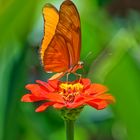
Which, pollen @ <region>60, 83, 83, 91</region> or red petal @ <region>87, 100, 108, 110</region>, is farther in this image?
pollen @ <region>60, 83, 83, 91</region>

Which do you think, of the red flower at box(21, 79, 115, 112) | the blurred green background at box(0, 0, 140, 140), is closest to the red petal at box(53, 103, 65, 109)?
the red flower at box(21, 79, 115, 112)

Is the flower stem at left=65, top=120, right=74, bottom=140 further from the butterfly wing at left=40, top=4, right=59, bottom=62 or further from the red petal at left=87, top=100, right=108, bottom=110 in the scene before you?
the butterfly wing at left=40, top=4, right=59, bottom=62

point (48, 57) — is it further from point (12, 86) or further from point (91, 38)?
point (91, 38)

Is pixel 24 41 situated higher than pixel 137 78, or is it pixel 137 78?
pixel 24 41

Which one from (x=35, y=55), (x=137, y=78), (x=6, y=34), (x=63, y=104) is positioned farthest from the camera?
(x=35, y=55)

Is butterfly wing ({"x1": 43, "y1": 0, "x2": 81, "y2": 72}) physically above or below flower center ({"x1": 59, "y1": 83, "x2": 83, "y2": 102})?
above

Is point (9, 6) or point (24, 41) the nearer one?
point (9, 6)

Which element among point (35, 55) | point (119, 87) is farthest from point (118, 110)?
point (35, 55)

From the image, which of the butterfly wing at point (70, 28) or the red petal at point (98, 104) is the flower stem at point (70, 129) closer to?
the red petal at point (98, 104)

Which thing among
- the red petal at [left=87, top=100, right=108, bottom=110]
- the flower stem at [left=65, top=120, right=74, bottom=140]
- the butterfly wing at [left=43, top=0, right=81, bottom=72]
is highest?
the butterfly wing at [left=43, top=0, right=81, bottom=72]

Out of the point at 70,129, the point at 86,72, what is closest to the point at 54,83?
the point at 70,129
